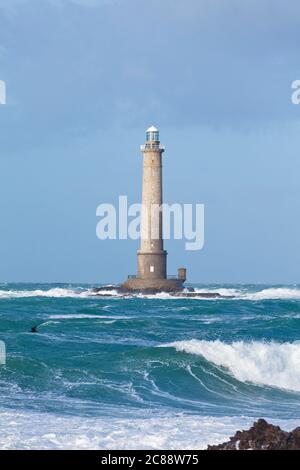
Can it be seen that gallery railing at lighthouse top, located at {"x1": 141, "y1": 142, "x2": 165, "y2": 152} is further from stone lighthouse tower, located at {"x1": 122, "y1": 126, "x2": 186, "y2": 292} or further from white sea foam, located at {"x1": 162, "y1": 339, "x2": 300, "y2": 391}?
white sea foam, located at {"x1": 162, "y1": 339, "x2": 300, "y2": 391}

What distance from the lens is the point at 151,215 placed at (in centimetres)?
5694

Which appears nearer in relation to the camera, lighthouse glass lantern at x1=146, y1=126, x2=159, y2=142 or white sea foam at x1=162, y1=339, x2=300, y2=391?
white sea foam at x1=162, y1=339, x2=300, y2=391

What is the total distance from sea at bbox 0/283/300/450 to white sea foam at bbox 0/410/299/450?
0.04 ft

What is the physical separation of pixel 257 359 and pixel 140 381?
4633 mm

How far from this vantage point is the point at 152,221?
57.0 metres

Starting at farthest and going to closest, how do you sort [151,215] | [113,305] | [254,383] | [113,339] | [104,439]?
[151,215] < [113,305] < [113,339] < [254,383] < [104,439]

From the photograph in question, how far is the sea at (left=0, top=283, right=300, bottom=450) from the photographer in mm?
14289

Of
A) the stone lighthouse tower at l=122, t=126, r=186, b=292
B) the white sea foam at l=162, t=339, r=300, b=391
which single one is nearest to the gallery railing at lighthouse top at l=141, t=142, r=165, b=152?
the stone lighthouse tower at l=122, t=126, r=186, b=292

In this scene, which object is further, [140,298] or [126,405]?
[140,298]

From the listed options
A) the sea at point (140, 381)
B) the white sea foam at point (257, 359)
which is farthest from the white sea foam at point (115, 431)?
the white sea foam at point (257, 359)

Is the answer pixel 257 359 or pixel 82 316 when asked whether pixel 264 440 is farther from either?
pixel 82 316
